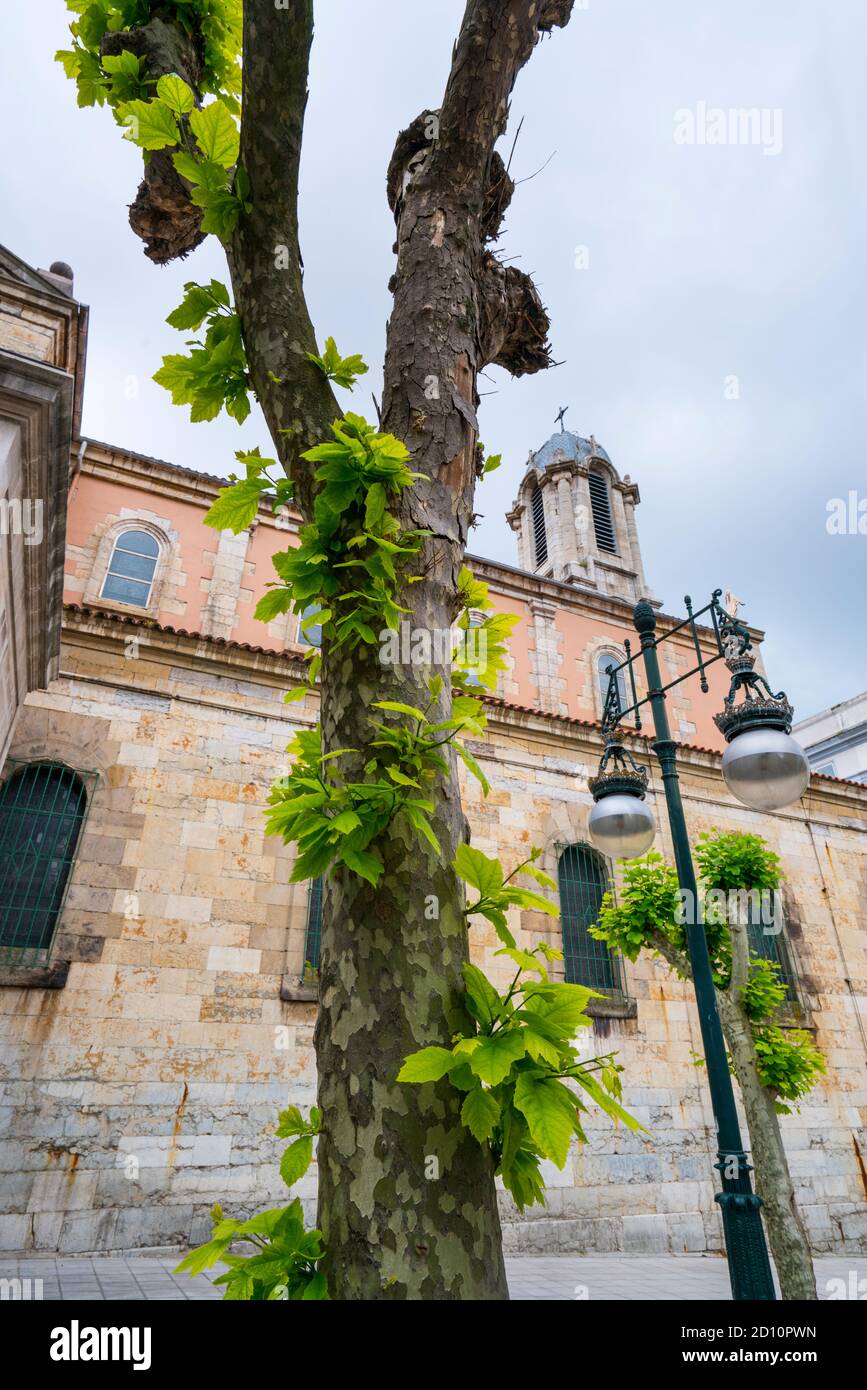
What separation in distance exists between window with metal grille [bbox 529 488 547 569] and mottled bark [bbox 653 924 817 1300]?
60.5 feet

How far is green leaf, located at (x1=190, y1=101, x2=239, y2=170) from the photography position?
2.71m

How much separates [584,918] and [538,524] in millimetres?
17223

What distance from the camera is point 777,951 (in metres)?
13.1

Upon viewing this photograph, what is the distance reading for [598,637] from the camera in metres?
16.2

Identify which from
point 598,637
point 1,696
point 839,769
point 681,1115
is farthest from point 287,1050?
point 839,769

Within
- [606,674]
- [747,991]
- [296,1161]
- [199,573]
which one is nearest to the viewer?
[296,1161]

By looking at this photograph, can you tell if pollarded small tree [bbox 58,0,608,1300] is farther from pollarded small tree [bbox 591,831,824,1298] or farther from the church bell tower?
the church bell tower

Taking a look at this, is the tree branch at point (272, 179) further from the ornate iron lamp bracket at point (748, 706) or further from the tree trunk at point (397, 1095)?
the ornate iron lamp bracket at point (748, 706)

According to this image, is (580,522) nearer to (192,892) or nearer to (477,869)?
(192,892)

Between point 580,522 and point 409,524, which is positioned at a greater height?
point 580,522

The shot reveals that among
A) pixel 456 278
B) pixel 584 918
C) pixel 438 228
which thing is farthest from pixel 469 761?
pixel 584 918
